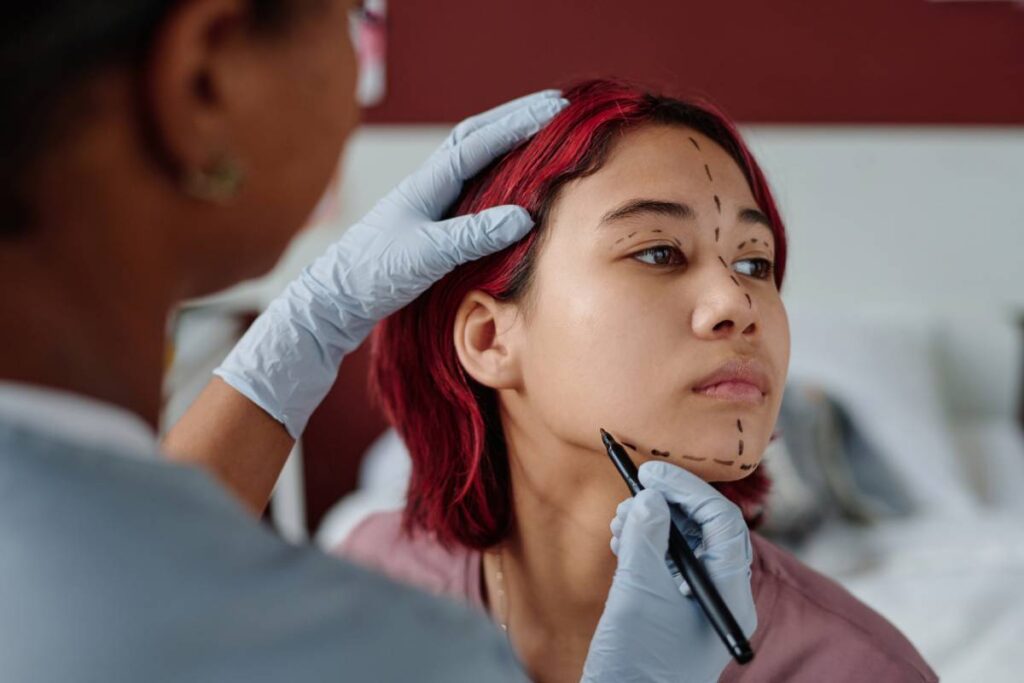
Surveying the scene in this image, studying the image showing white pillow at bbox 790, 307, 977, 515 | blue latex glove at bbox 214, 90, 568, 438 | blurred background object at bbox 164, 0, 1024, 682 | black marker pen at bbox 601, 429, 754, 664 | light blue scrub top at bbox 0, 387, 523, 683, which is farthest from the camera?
blurred background object at bbox 164, 0, 1024, 682

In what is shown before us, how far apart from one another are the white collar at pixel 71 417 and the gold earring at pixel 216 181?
141 millimetres

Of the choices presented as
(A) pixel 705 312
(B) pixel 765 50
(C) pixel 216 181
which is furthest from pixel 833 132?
(C) pixel 216 181

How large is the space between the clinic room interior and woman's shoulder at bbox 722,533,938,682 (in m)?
0.01

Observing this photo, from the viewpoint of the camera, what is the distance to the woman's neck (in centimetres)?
121

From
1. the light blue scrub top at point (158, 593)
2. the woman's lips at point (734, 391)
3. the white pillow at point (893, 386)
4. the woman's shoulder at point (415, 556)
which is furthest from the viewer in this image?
the white pillow at point (893, 386)

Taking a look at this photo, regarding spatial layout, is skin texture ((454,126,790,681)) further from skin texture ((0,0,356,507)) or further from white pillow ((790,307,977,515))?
white pillow ((790,307,977,515))

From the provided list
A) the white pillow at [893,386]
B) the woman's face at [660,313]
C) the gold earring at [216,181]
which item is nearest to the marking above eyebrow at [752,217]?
the woman's face at [660,313]

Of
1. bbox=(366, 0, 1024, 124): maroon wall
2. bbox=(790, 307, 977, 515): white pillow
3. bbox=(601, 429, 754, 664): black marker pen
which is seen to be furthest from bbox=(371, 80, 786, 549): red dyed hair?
bbox=(366, 0, 1024, 124): maroon wall

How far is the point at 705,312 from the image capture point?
43.5 inches

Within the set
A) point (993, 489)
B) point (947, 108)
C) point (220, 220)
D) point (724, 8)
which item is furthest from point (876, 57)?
point (220, 220)

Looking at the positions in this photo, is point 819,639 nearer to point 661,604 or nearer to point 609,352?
point 661,604

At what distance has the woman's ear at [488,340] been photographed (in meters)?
1.23

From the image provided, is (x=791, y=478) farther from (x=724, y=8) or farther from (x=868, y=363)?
(x=724, y=8)

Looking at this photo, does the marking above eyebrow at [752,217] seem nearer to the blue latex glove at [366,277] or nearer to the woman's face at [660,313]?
the woman's face at [660,313]
